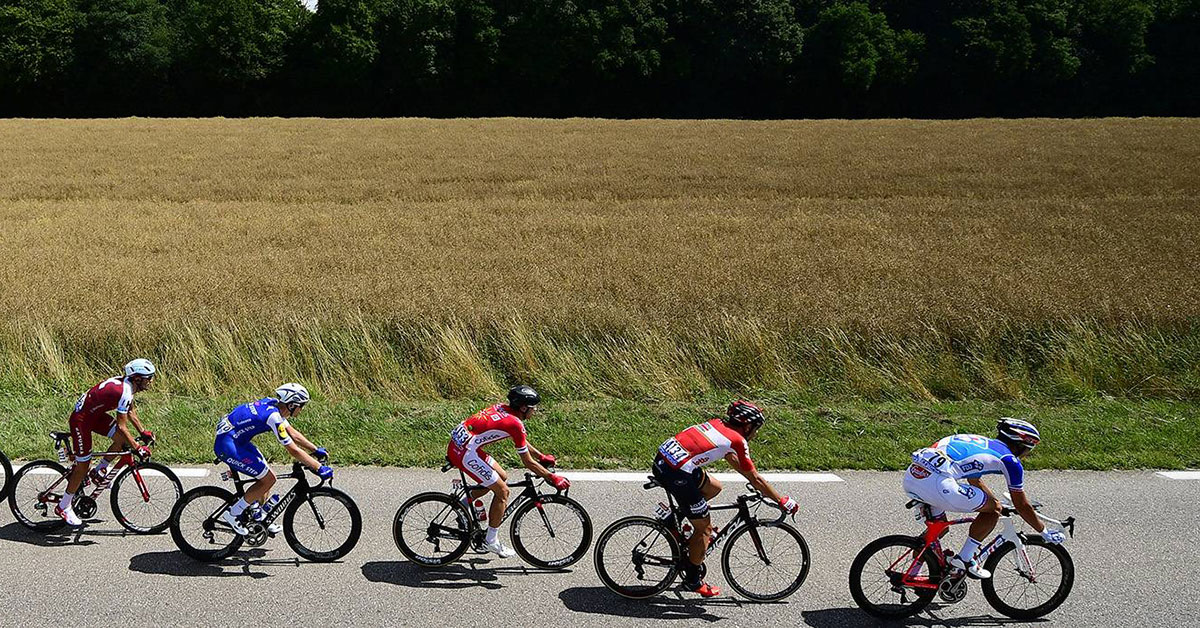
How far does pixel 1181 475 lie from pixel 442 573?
6.70 m

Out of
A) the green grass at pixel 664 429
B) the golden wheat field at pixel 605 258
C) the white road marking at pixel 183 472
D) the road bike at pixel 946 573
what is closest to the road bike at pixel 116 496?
the white road marking at pixel 183 472

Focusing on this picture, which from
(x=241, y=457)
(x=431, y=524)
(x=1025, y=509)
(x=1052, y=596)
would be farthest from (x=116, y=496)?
(x=1052, y=596)

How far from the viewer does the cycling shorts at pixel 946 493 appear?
6.34 meters

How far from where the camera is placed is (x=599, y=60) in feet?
220

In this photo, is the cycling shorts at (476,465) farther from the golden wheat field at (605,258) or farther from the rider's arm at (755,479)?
the golden wheat field at (605,258)

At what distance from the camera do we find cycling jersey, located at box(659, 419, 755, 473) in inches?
260

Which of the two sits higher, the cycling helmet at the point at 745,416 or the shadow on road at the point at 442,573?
the cycling helmet at the point at 745,416

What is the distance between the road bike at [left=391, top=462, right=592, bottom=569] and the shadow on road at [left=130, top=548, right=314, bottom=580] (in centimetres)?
84

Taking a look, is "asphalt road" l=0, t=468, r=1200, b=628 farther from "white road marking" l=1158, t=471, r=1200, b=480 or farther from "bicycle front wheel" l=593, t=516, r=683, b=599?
"white road marking" l=1158, t=471, r=1200, b=480

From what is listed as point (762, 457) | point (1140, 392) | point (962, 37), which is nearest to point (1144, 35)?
point (962, 37)

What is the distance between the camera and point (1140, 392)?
12016 millimetres

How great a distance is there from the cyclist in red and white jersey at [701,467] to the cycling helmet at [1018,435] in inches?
54.8

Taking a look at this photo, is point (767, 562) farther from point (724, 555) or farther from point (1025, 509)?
point (1025, 509)

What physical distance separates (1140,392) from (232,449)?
10.2m
